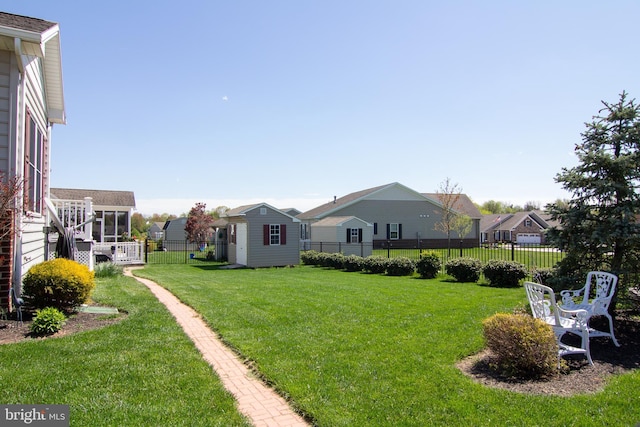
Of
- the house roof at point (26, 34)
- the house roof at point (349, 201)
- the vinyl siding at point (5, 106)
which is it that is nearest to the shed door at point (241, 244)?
the house roof at point (349, 201)

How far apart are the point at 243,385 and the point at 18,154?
5642 mm

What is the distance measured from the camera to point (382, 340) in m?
5.89

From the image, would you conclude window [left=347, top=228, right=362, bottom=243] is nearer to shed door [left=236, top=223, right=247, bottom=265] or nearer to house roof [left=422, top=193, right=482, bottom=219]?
shed door [left=236, top=223, right=247, bottom=265]

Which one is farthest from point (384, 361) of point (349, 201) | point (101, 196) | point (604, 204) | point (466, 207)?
point (466, 207)

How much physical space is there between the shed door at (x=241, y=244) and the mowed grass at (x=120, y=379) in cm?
1525

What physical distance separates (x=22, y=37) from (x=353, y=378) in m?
7.30

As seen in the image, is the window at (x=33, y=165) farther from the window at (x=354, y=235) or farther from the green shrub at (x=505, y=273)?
the window at (x=354, y=235)

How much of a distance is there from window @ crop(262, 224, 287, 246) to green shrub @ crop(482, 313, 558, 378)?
57.8 feet

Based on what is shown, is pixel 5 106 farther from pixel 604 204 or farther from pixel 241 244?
pixel 241 244

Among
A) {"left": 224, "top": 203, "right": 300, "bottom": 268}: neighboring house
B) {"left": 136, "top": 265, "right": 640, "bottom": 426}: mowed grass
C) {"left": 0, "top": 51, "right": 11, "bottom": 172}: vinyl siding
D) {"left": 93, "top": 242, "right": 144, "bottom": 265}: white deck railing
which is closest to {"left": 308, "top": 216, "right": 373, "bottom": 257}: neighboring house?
{"left": 224, "top": 203, "right": 300, "bottom": 268}: neighboring house

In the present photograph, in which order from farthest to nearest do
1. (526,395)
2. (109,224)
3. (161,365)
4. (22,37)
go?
(109,224) < (22,37) < (161,365) < (526,395)

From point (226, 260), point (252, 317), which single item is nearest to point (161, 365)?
point (252, 317)

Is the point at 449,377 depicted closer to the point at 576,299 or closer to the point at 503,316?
the point at 503,316

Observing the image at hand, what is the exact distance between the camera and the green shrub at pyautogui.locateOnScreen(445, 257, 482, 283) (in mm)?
14086
